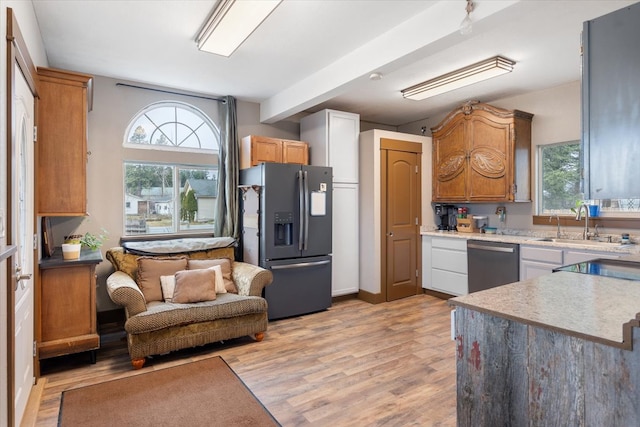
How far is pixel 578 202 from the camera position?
411cm

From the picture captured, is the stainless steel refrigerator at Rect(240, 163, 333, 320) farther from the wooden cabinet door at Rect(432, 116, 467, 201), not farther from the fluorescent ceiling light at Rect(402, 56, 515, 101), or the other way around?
the wooden cabinet door at Rect(432, 116, 467, 201)

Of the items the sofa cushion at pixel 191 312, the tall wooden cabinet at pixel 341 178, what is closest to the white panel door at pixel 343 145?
the tall wooden cabinet at pixel 341 178

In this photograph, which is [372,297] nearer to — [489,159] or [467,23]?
[489,159]

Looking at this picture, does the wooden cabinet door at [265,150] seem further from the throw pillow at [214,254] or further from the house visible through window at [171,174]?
the throw pillow at [214,254]

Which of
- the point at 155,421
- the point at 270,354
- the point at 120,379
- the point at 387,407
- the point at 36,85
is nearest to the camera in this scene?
the point at 155,421

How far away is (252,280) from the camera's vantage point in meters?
3.59

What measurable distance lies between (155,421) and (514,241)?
3757 mm

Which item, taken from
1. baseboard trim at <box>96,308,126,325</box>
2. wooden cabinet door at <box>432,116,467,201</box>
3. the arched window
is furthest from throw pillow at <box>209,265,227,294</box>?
wooden cabinet door at <box>432,116,467,201</box>

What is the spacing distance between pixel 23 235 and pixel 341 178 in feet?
11.0

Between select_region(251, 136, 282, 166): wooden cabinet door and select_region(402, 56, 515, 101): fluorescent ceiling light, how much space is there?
1697 mm

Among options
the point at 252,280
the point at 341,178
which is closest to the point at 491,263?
the point at 341,178

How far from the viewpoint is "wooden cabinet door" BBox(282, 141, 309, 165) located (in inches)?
186

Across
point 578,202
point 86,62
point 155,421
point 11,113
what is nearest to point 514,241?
point 578,202

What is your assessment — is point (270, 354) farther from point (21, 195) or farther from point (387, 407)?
point (21, 195)
